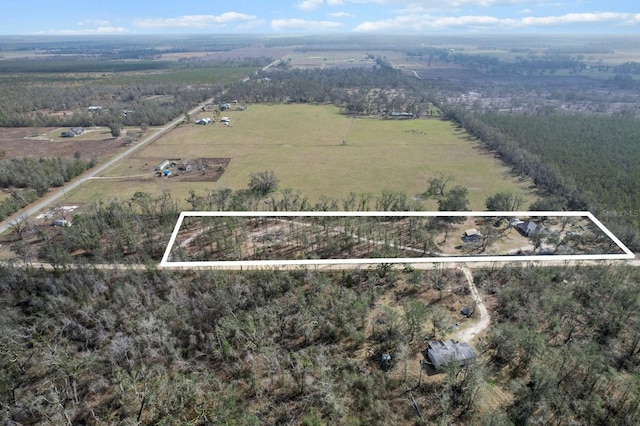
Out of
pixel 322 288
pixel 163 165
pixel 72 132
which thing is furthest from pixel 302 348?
pixel 72 132

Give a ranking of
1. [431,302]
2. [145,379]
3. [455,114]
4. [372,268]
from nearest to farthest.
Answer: [145,379] → [431,302] → [372,268] → [455,114]

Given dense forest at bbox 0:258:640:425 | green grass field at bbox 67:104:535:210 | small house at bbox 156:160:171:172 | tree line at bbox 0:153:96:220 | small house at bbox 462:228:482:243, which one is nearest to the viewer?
dense forest at bbox 0:258:640:425

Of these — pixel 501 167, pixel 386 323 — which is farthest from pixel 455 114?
pixel 386 323

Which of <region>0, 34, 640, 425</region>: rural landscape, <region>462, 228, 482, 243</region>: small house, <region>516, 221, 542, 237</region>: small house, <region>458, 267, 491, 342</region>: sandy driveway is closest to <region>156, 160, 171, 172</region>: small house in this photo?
<region>0, 34, 640, 425</region>: rural landscape

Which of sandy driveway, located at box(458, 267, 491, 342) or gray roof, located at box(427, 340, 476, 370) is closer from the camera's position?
gray roof, located at box(427, 340, 476, 370)

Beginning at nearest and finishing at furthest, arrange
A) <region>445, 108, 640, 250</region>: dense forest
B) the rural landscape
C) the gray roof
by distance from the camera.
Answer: the rural landscape, the gray roof, <region>445, 108, 640, 250</region>: dense forest

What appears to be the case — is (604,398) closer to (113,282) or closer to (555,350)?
(555,350)

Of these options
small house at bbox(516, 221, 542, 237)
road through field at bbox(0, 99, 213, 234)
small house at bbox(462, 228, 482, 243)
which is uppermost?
road through field at bbox(0, 99, 213, 234)

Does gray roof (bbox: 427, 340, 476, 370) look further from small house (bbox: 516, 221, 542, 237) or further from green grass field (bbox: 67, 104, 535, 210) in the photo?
green grass field (bbox: 67, 104, 535, 210)
